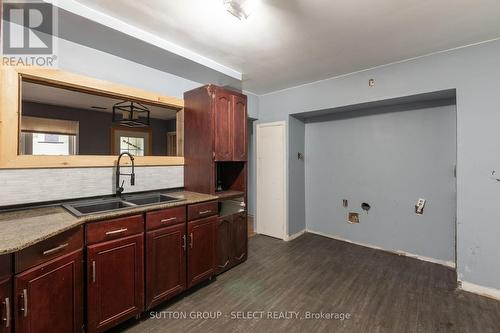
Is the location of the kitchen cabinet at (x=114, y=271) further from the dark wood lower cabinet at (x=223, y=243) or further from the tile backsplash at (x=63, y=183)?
the dark wood lower cabinet at (x=223, y=243)

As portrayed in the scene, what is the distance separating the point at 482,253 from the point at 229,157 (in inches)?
108

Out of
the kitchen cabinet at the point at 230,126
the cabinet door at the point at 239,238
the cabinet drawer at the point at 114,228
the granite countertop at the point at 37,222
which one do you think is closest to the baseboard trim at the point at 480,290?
the cabinet door at the point at 239,238

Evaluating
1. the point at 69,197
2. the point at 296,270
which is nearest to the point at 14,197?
the point at 69,197

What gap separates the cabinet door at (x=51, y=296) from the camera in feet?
3.89

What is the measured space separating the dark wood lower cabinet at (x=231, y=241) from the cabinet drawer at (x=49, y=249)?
1.29 meters

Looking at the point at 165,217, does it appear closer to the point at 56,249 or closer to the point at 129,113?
the point at 56,249

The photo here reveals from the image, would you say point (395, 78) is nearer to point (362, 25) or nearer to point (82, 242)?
point (362, 25)

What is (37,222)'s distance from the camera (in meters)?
1.44

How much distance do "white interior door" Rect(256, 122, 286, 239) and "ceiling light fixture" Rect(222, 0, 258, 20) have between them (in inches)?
85.7

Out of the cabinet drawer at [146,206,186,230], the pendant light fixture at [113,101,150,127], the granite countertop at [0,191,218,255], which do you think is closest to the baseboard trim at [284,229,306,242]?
the cabinet drawer at [146,206,186,230]

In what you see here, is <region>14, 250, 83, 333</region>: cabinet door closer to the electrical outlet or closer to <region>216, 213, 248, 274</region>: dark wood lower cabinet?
<region>216, 213, 248, 274</region>: dark wood lower cabinet

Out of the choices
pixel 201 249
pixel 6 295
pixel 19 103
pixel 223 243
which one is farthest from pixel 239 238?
pixel 19 103

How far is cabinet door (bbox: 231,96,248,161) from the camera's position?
277cm

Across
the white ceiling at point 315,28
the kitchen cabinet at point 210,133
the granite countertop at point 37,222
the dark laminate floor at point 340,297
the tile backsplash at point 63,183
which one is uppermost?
the white ceiling at point 315,28
